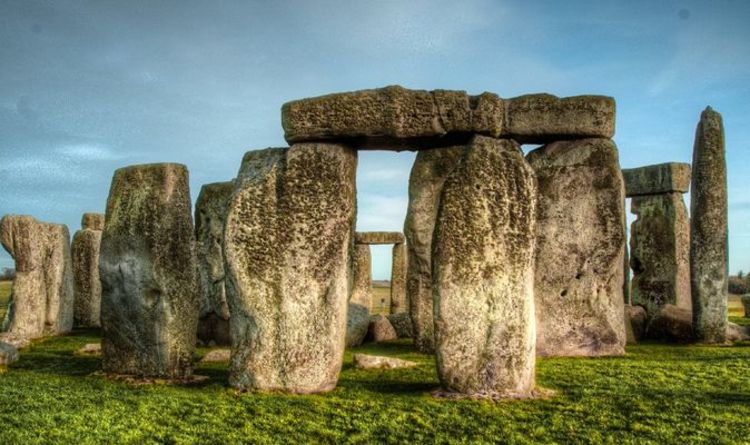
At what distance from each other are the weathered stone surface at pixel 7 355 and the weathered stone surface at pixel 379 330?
19.6 ft

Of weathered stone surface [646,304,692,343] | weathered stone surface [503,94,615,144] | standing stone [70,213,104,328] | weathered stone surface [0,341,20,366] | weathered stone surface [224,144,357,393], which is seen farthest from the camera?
standing stone [70,213,104,328]

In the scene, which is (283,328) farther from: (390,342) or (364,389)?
(390,342)

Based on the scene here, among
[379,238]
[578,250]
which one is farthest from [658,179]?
[379,238]

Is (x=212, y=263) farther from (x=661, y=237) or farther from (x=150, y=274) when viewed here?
Result: (x=661, y=237)

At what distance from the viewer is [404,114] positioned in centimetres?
746

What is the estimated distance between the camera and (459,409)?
6.59 m

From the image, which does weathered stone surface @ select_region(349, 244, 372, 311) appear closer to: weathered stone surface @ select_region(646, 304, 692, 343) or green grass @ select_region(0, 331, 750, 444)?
weathered stone surface @ select_region(646, 304, 692, 343)

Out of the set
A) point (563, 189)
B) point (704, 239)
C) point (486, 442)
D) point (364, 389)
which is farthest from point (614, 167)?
point (486, 442)

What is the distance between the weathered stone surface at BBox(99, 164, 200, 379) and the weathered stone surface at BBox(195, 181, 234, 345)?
430 centimetres

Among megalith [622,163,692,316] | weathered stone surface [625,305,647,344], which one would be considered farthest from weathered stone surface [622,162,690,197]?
weathered stone surface [625,305,647,344]

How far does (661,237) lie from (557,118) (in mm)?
7235

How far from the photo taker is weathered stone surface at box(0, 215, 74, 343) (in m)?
13.5

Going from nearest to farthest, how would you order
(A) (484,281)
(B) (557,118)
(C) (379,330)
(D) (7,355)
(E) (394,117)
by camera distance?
(A) (484,281) < (E) (394,117) < (D) (7,355) < (B) (557,118) < (C) (379,330)

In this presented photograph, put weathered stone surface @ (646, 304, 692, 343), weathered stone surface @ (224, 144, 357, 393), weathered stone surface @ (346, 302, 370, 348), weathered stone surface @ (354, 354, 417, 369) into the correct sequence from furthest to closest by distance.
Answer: weathered stone surface @ (646, 304, 692, 343)
weathered stone surface @ (346, 302, 370, 348)
weathered stone surface @ (354, 354, 417, 369)
weathered stone surface @ (224, 144, 357, 393)
